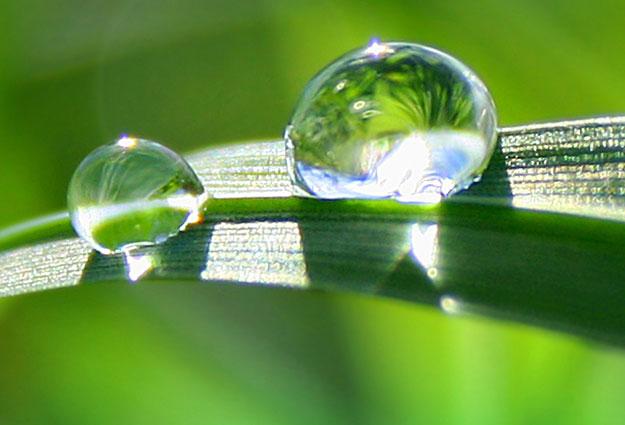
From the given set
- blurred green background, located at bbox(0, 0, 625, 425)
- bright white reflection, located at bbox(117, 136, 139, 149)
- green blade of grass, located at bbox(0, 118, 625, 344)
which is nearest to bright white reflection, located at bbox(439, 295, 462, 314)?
green blade of grass, located at bbox(0, 118, 625, 344)

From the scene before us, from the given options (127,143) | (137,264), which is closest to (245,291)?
(127,143)

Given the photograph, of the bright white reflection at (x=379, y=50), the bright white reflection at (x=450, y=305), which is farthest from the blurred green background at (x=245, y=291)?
the bright white reflection at (x=450, y=305)

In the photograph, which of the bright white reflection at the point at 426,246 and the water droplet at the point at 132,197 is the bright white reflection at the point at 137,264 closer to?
the water droplet at the point at 132,197

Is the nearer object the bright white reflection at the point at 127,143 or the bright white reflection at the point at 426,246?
the bright white reflection at the point at 426,246

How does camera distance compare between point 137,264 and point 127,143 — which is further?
point 127,143

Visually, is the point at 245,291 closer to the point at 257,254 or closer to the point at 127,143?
the point at 127,143

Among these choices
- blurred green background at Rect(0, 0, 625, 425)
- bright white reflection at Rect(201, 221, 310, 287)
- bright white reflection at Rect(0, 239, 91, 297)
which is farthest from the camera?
blurred green background at Rect(0, 0, 625, 425)

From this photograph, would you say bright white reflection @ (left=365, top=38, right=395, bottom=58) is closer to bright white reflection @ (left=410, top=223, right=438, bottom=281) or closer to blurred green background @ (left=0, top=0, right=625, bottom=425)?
bright white reflection @ (left=410, top=223, right=438, bottom=281)

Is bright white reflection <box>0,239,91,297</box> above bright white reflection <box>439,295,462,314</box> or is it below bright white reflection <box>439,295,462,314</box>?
below
